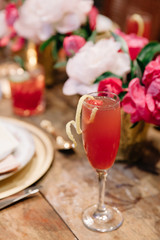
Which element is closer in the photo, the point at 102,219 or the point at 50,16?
the point at 102,219

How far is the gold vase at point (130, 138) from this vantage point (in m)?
0.88

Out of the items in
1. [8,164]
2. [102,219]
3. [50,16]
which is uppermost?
[50,16]

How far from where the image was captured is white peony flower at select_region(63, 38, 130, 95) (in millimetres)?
824

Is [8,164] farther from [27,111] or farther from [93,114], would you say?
[27,111]

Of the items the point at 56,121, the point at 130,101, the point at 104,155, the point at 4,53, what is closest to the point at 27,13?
the point at 56,121

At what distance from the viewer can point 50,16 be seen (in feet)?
3.47

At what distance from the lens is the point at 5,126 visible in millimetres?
967

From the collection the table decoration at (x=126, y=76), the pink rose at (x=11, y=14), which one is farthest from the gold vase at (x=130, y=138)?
the pink rose at (x=11, y=14)

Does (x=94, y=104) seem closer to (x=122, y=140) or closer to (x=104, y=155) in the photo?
(x=104, y=155)

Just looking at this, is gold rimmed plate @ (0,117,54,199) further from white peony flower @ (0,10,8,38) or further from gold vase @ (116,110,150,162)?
white peony flower @ (0,10,8,38)

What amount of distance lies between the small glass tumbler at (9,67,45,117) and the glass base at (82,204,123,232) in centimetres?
54

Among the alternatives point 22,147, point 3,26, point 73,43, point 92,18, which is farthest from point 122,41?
point 3,26

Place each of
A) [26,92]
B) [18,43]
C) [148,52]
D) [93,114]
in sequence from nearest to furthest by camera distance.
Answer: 1. [93,114]
2. [148,52]
3. [26,92]
4. [18,43]

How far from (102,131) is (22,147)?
0.32 meters
